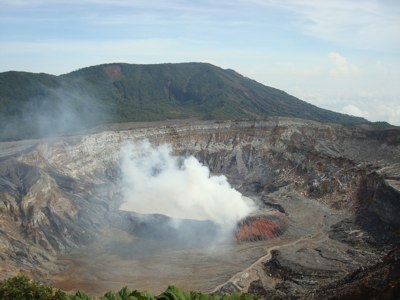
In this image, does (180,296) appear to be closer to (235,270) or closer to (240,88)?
(235,270)

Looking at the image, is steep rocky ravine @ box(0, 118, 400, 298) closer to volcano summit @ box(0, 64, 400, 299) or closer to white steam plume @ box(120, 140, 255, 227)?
volcano summit @ box(0, 64, 400, 299)

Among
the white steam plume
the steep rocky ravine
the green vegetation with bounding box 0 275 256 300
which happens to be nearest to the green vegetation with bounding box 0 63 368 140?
the steep rocky ravine

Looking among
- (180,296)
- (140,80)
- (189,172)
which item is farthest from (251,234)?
(140,80)

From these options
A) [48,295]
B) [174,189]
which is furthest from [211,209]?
[48,295]

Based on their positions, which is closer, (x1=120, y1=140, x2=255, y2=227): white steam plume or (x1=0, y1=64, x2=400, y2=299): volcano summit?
(x1=0, y1=64, x2=400, y2=299): volcano summit

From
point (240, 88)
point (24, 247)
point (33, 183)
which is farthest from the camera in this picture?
point (240, 88)

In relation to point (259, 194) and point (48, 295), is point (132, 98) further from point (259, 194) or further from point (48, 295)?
point (48, 295)
